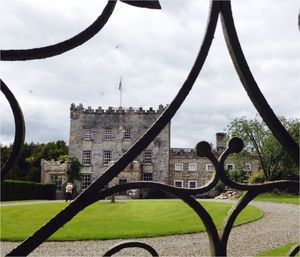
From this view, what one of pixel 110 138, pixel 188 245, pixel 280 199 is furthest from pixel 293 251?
pixel 110 138

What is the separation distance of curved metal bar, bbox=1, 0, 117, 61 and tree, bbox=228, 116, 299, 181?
112 feet

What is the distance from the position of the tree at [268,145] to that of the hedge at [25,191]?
16.8m

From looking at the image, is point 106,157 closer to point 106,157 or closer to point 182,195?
point 106,157

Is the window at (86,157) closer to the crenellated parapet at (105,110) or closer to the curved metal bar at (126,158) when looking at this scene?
the crenellated parapet at (105,110)

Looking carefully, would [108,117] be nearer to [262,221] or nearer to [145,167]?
[145,167]

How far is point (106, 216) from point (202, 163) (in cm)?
3073

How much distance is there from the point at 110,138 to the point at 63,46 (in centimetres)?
4250

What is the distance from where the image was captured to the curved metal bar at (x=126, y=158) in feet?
4.07

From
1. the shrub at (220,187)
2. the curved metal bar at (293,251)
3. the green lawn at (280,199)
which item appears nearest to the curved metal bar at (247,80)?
the curved metal bar at (293,251)

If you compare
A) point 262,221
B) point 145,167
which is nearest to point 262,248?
point 262,221

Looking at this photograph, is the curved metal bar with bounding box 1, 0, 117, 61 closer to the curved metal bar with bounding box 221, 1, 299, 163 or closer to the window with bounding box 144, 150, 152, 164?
the curved metal bar with bounding box 221, 1, 299, 163

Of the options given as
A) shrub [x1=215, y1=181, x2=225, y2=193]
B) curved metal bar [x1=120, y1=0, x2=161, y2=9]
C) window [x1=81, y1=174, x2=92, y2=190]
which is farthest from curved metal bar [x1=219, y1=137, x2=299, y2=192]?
window [x1=81, y1=174, x2=92, y2=190]

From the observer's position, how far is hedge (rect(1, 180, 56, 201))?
3188cm

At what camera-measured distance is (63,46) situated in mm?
1346
